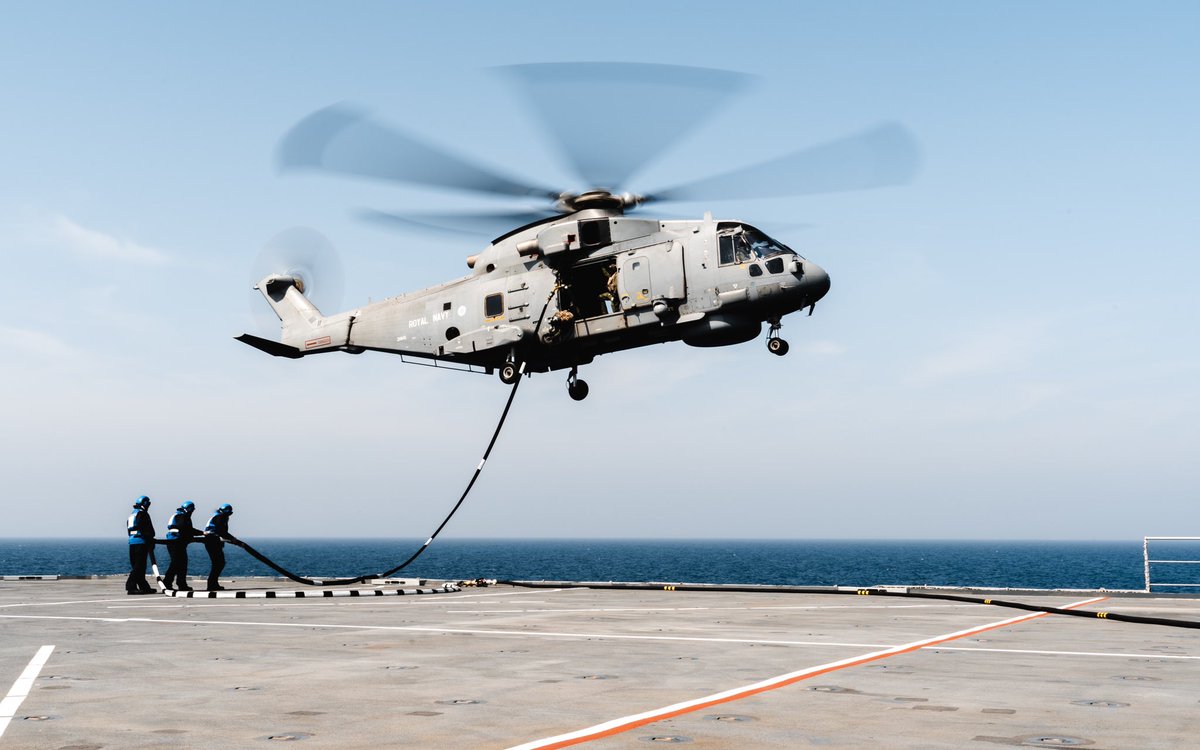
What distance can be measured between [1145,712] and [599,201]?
53.6ft

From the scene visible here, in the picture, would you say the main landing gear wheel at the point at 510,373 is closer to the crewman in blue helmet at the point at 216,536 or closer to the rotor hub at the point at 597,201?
the rotor hub at the point at 597,201

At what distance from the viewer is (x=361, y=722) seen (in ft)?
24.5

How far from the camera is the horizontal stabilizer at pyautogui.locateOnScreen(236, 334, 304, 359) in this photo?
26.6m

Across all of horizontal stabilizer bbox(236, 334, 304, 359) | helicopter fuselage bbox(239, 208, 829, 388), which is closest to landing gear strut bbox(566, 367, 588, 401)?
helicopter fuselage bbox(239, 208, 829, 388)

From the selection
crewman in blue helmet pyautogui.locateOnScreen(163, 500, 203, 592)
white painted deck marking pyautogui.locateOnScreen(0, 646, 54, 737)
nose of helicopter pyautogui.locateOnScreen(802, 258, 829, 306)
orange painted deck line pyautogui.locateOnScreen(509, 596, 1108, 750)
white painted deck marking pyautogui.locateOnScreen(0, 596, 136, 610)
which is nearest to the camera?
orange painted deck line pyautogui.locateOnScreen(509, 596, 1108, 750)

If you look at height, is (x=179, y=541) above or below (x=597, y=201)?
below

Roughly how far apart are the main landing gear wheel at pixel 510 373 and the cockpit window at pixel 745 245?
5.30 m

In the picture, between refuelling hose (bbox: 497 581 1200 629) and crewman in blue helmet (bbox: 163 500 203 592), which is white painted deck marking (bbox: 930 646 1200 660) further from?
crewman in blue helmet (bbox: 163 500 203 592)

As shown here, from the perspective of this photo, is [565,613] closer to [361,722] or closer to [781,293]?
[781,293]

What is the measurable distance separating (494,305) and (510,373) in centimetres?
158

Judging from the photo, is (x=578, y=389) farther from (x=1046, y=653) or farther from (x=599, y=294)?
(x=1046, y=653)

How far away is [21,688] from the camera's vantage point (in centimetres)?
895

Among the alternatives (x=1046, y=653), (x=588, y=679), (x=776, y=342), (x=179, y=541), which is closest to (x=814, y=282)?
(x=776, y=342)

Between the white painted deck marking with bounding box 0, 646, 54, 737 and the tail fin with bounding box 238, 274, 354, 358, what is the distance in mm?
14931
